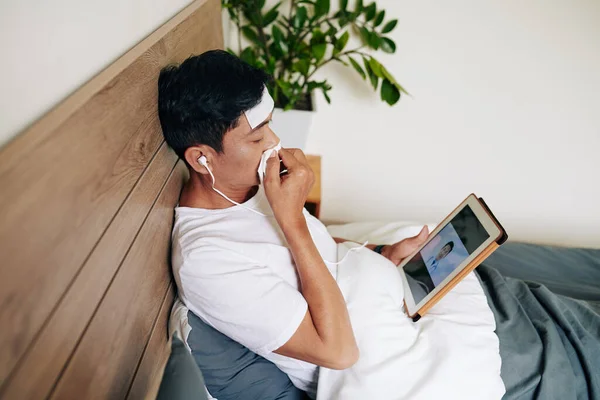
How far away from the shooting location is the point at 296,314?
0.79 metres

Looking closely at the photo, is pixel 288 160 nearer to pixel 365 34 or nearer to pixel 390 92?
pixel 390 92

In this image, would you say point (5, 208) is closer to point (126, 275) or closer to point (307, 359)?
point (126, 275)

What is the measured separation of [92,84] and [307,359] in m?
0.61

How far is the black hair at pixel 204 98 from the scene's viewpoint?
817mm

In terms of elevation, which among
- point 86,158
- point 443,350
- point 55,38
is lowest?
point 443,350

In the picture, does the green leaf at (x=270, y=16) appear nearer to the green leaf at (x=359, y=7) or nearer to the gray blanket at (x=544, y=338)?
the green leaf at (x=359, y=7)

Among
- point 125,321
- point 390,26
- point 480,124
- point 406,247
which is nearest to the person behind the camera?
point 125,321

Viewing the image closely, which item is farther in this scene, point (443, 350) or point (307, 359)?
point (443, 350)

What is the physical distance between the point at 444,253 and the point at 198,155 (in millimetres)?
634

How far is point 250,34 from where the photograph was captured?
1.76m

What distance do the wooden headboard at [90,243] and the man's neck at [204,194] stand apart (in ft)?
0.35

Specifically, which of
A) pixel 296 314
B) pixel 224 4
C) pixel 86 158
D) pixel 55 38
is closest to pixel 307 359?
pixel 296 314

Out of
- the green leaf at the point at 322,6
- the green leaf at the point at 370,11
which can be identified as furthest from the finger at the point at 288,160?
the green leaf at the point at 370,11

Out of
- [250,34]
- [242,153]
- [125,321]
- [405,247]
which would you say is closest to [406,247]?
[405,247]
